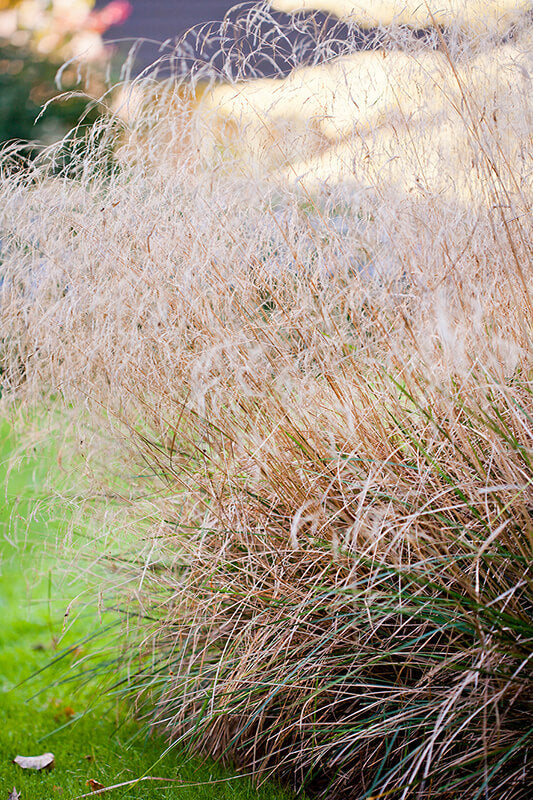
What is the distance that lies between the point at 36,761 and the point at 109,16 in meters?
7.45

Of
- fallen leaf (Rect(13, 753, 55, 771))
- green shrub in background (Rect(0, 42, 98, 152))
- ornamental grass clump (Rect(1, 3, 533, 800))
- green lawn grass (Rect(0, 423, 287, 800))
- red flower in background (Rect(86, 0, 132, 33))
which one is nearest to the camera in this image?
ornamental grass clump (Rect(1, 3, 533, 800))

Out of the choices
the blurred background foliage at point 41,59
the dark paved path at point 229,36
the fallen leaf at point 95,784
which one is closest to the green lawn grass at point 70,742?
the fallen leaf at point 95,784

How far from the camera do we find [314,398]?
167 centimetres

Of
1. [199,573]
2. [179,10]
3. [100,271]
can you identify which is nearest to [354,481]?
[199,573]

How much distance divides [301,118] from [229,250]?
43cm

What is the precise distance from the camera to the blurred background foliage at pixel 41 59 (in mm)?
7438

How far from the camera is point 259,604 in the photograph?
66.3 inches

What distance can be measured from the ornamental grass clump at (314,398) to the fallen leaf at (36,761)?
299 millimetres

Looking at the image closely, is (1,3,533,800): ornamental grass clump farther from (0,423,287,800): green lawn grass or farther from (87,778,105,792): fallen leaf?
(87,778,105,792): fallen leaf

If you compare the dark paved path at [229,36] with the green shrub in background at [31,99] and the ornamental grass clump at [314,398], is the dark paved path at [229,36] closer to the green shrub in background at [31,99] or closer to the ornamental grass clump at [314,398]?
the ornamental grass clump at [314,398]

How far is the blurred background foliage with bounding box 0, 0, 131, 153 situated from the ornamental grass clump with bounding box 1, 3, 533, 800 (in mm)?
6014

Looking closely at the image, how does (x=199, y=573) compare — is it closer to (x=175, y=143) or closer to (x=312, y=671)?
(x=312, y=671)

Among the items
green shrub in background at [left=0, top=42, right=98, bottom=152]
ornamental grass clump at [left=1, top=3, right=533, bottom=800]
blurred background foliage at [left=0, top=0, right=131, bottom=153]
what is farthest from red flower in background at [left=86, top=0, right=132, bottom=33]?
ornamental grass clump at [left=1, top=3, right=533, bottom=800]

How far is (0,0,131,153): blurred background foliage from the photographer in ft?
24.4
